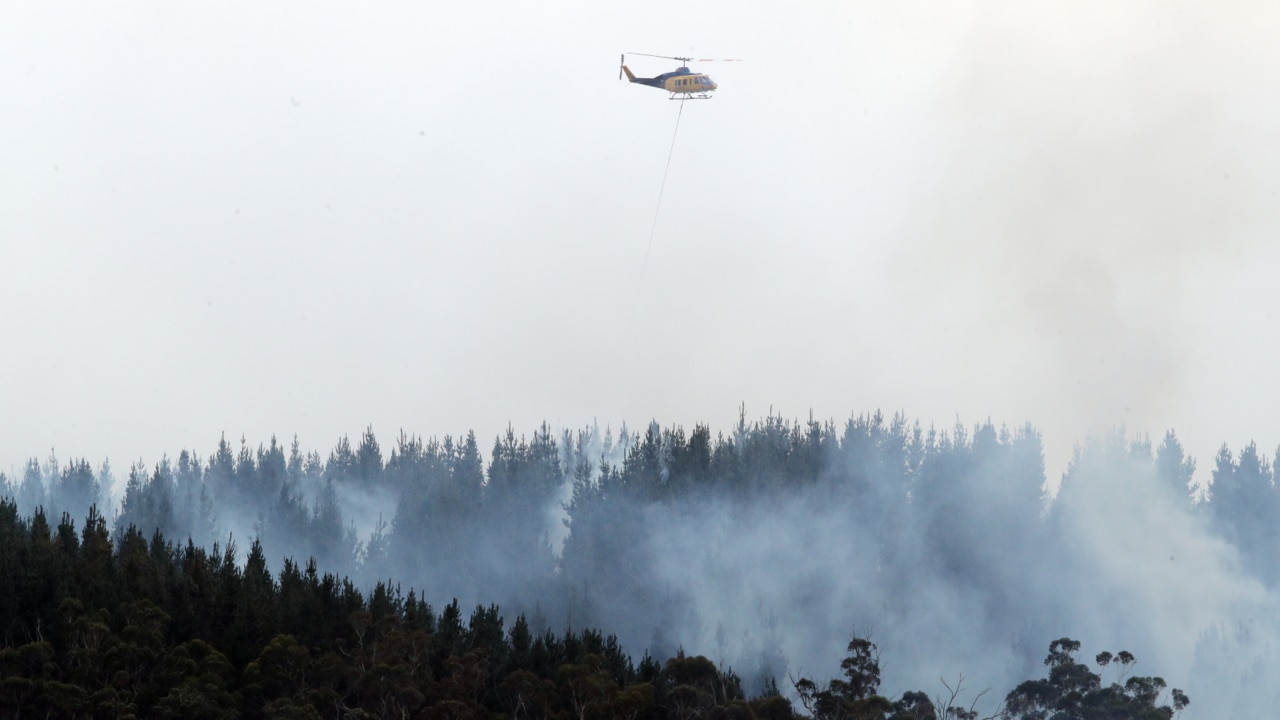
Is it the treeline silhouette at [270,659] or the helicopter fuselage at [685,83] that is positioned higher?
the helicopter fuselage at [685,83]

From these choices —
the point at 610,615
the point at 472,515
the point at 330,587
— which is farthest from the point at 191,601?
the point at 472,515

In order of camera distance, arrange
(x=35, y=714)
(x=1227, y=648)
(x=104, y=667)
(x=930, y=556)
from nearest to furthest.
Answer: (x=35, y=714) < (x=104, y=667) < (x=1227, y=648) < (x=930, y=556)

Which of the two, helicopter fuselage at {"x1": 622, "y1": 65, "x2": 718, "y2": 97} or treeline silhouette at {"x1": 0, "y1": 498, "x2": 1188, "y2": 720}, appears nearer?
treeline silhouette at {"x1": 0, "y1": 498, "x2": 1188, "y2": 720}

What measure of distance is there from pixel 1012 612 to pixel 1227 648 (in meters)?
18.6

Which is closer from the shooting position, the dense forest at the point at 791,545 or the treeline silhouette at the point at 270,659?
the treeline silhouette at the point at 270,659

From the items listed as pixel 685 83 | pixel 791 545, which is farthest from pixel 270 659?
pixel 791 545

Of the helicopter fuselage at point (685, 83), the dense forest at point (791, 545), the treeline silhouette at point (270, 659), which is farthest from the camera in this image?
the dense forest at point (791, 545)

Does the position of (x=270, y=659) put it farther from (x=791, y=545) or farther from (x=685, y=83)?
(x=791, y=545)

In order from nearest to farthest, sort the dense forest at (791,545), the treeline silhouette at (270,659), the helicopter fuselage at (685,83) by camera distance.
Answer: the treeline silhouette at (270,659) → the helicopter fuselage at (685,83) → the dense forest at (791,545)

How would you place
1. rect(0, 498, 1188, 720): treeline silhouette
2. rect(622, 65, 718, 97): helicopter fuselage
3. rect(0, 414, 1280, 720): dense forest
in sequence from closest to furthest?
rect(0, 498, 1188, 720): treeline silhouette → rect(622, 65, 718, 97): helicopter fuselage → rect(0, 414, 1280, 720): dense forest

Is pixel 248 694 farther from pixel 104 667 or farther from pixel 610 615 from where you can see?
pixel 610 615

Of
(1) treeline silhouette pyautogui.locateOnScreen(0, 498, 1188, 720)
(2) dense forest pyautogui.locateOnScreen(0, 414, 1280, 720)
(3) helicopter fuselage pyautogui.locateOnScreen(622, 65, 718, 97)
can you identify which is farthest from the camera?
(2) dense forest pyautogui.locateOnScreen(0, 414, 1280, 720)

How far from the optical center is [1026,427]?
147500 millimetres

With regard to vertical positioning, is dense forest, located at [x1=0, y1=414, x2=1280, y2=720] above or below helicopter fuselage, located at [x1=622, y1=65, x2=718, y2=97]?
below
